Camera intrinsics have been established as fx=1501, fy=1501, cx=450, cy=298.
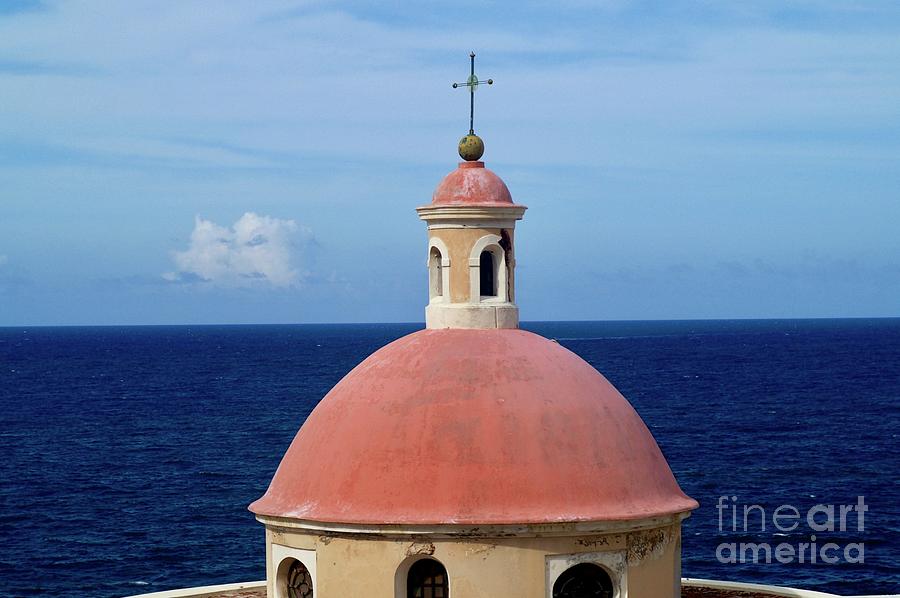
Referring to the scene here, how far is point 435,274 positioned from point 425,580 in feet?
14.4

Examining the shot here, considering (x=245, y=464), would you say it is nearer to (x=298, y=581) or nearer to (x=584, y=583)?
(x=298, y=581)

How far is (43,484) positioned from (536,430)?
180 ft

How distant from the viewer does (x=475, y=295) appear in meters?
19.9

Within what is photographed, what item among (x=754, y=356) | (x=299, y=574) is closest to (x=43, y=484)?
(x=299, y=574)

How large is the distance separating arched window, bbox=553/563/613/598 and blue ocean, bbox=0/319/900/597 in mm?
29892

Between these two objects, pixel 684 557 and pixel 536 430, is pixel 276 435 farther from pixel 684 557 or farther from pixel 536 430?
pixel 536 430

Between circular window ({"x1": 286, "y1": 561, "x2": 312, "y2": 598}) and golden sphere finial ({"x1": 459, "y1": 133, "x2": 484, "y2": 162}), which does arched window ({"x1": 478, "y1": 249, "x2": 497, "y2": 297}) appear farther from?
circular window ({"x1": 286, "y1": 561, "x2": 312, "y2": 598})

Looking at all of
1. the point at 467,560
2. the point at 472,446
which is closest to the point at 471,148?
the point at 472,446

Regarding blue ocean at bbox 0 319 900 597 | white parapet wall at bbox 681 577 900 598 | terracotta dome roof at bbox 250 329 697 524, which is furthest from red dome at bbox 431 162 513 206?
blue ocean at bbox 0 319 900 597

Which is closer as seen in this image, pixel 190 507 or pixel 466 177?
pixel 466 177

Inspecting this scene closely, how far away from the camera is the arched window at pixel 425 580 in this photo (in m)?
17.8

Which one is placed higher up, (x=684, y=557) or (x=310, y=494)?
(x=310, y=494)

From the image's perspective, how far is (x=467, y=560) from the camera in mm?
17484

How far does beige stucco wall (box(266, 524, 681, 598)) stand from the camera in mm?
17500
